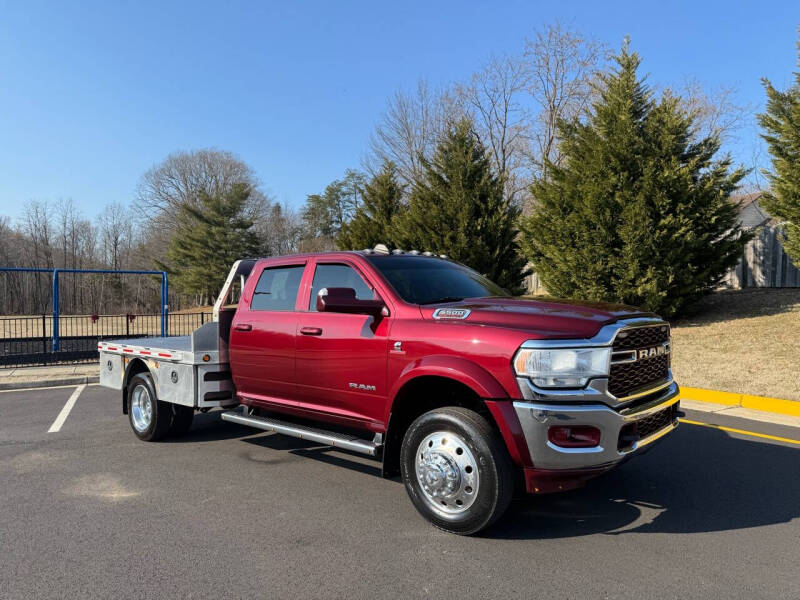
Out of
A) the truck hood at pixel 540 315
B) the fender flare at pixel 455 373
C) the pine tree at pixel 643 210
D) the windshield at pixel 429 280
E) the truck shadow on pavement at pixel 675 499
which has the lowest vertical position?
the truck shadow on pavement at pixel 675 499

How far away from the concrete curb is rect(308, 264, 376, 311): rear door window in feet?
27.3

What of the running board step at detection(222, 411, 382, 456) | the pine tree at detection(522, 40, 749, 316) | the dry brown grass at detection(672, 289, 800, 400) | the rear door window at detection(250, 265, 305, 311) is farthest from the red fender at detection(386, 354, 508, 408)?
the pine tree at detection(522, 40, 749, 316)

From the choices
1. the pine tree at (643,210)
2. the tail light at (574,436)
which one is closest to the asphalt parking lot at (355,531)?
→ the tail light at (574,436)

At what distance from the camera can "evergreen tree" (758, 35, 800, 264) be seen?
1286 centimetres

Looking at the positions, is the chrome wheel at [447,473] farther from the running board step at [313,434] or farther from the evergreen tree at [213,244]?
the evergreen tree at [213,244]

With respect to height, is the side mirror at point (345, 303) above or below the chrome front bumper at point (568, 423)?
above

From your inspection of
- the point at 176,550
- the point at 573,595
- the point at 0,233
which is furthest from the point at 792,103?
the point at 0,233

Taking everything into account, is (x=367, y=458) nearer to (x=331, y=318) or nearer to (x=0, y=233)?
(x=331, y=318)

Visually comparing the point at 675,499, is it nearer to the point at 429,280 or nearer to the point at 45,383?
the point at 429,280

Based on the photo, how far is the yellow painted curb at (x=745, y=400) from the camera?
8.15 m

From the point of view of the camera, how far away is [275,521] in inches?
170

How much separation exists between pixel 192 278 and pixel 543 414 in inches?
1831

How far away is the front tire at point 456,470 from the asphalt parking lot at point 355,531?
18cm

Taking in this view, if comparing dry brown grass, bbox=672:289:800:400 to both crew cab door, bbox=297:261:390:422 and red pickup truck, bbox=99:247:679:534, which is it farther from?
crew cab door, bbox=297:261:390:422
